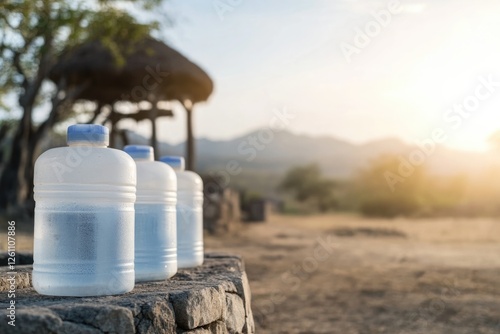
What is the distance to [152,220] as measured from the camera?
10.3 feet

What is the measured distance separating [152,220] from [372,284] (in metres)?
6.33

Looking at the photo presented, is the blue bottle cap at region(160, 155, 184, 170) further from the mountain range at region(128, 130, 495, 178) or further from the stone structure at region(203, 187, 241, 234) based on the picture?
the mountain range at region(128, 130, 495, 178)

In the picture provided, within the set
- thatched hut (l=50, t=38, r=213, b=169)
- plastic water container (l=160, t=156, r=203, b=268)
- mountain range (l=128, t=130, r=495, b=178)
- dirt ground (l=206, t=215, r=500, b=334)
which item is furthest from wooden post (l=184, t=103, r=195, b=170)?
mountain range (l=128, t=130, r=495, b=178)

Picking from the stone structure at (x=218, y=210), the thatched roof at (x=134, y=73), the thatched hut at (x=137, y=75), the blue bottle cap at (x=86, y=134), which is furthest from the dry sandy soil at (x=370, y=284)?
the blue bottle cap at (x=86, y=134)

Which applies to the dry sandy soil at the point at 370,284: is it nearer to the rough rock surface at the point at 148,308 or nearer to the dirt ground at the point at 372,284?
the dirt ground at the point at 372,284

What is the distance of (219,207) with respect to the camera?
16.0 m

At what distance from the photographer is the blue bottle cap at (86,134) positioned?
2615 mm

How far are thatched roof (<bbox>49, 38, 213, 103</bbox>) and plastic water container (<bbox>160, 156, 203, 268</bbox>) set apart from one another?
11.7 metres

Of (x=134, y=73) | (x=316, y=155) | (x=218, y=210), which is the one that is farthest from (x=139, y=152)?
(x=316, y=155)

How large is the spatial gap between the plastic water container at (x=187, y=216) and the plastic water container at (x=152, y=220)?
0.49 meters

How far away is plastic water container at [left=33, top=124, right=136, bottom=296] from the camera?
2.55 meters

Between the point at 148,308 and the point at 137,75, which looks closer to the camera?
the point at 148,308

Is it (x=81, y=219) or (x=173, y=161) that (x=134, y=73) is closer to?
(x=173, y=161)

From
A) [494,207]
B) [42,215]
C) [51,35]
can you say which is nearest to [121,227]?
[42,215]
